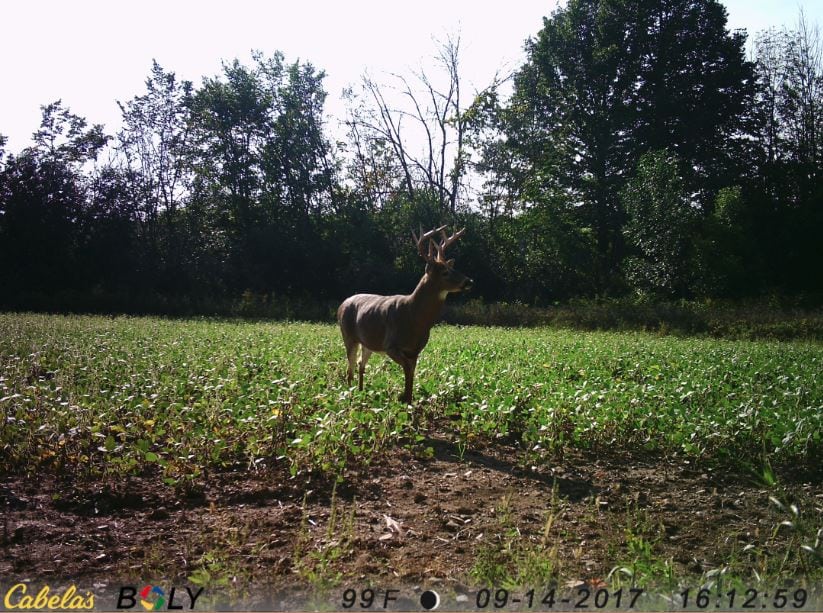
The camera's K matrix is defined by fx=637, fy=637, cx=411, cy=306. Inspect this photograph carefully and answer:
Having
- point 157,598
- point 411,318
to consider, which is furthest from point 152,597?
point 411,318

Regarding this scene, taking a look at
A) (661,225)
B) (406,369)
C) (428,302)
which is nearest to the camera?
(406,369)

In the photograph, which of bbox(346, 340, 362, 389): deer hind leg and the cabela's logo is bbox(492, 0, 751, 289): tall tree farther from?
the cabela's logo

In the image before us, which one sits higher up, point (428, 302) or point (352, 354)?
point (428, 302)

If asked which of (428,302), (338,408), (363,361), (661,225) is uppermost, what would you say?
(661,225)

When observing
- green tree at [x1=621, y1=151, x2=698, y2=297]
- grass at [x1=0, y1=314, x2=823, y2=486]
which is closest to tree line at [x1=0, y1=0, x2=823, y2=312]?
green tree at [x1=621, y1=151, x2=698, y2=297]

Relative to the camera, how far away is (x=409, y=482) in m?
5.55

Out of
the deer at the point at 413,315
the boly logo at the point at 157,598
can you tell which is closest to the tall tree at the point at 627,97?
the deer at the point at 413,315

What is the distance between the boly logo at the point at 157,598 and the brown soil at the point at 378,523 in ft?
0.29

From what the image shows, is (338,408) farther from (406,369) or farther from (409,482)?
(409,482)

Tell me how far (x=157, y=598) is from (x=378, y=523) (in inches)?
62.6

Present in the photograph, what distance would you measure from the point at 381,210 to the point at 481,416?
32595mm

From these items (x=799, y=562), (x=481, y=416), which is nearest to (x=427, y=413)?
(x=481, y=416)

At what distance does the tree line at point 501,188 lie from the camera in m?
30.3

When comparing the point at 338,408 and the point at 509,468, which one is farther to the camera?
the point at 338,408
